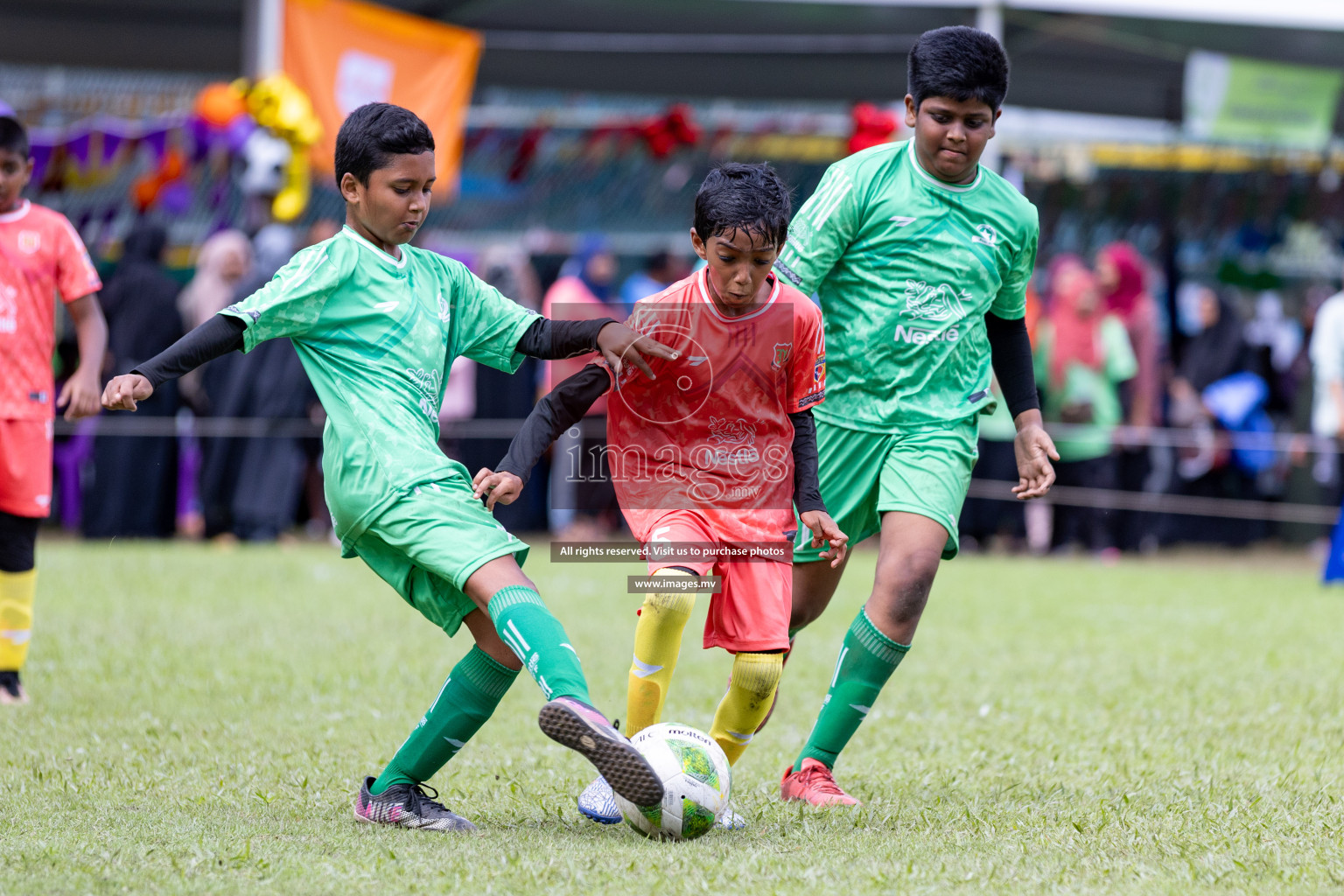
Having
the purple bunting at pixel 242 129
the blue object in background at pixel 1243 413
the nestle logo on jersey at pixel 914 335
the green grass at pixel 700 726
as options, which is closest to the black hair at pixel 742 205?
the nestle logo on jersey at pixel 914 335

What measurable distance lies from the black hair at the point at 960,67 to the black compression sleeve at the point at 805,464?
1.01 m

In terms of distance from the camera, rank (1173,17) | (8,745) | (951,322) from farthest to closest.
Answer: (1173,17)
(8,745)
(951,322)

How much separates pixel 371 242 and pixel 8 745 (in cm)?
224

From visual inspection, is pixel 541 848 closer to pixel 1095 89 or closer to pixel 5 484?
pixel 5 484

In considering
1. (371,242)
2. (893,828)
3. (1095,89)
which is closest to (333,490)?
(371,242)

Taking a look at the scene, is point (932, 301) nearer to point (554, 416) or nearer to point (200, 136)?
point (554, 416)

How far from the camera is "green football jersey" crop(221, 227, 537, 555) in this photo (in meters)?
3.85

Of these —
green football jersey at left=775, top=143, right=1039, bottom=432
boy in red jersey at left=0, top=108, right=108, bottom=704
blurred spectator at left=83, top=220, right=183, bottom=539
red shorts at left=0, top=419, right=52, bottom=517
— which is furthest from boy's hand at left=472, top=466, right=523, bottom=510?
blurred spectator at left=83, top=220, right=183, bottom=539

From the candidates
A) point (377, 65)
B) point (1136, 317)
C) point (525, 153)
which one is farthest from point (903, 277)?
point (525, 153)

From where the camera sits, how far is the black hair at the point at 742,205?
398 cm

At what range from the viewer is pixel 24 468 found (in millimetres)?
5777

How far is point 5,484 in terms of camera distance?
5.76m

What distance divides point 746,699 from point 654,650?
302mm

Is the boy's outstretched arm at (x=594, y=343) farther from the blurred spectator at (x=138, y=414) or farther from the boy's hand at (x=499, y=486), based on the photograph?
the blurred spectator at (x=138, y=414)
